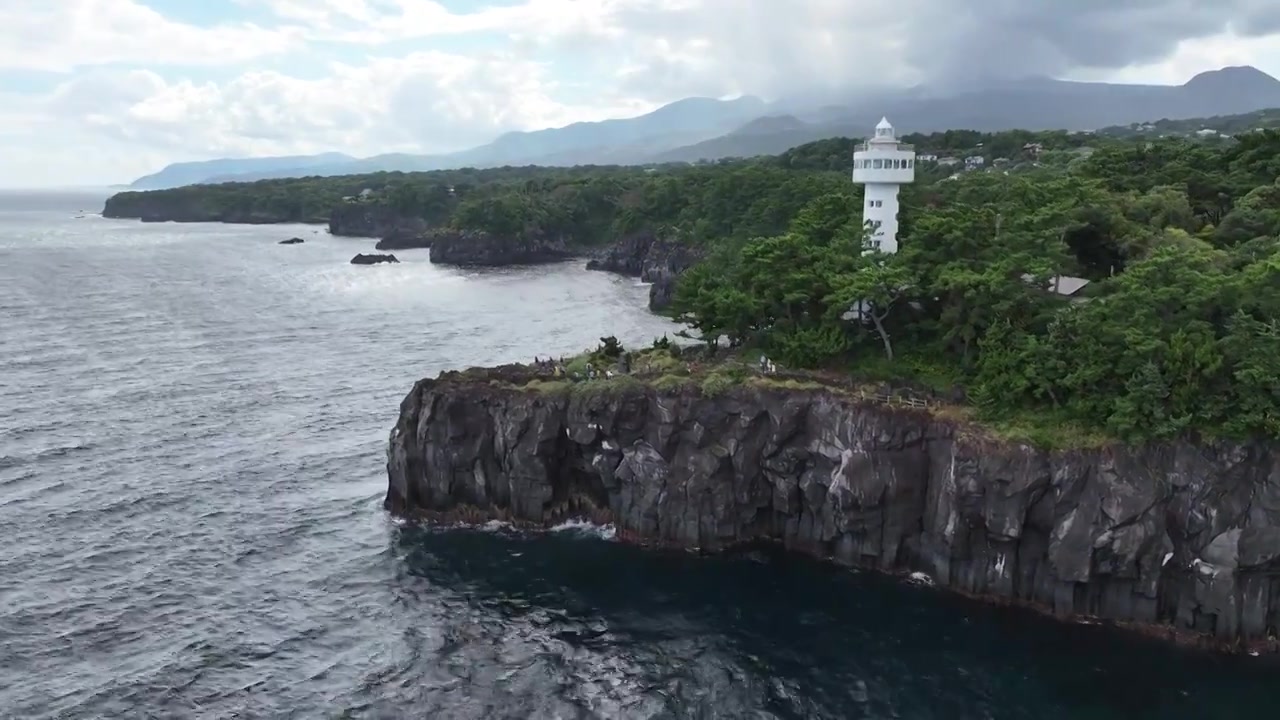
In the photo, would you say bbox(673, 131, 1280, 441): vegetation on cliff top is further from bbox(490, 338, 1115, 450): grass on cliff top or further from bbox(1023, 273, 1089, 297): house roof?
bbox(1023, 273, 1089, 297): house roof

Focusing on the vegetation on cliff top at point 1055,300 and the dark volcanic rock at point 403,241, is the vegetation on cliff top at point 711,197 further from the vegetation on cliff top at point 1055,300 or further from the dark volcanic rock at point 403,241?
the vegetation on cliff top at point 1055,300

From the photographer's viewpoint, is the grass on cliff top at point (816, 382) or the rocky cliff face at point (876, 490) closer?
the rocky cliff face at point (876, 490)

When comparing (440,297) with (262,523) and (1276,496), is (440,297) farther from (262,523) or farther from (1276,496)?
(1276,496)

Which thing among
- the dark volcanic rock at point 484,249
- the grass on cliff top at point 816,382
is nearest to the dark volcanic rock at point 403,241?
the dark volcanic rock at point 484,249

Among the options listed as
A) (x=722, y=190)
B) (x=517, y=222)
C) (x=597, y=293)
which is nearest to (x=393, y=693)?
(x=597, y=293)

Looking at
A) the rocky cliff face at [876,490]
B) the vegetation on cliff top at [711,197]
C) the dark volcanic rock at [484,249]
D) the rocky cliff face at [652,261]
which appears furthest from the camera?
the dark volcanic rock at [484,249]
